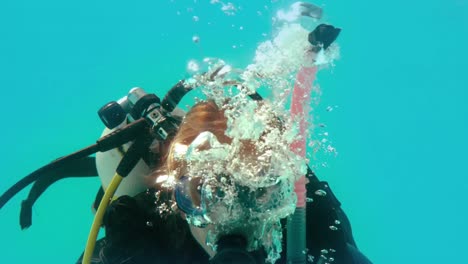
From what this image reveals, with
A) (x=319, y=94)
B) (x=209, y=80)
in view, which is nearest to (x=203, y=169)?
(x=209, y=80)

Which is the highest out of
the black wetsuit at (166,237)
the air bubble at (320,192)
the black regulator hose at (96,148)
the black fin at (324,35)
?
the black fin at (324,35)

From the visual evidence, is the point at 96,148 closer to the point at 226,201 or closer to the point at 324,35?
the point at 226,201

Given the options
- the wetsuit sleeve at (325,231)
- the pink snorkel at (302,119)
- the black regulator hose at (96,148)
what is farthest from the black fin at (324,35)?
the black regulator hose at (96,148)

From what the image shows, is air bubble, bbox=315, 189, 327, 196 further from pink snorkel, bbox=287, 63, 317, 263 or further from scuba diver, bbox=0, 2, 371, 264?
pink snorkel, bbox=287, 63, 317, 263

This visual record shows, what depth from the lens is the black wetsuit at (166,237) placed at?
2352 mm

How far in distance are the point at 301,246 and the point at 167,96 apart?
1.35m

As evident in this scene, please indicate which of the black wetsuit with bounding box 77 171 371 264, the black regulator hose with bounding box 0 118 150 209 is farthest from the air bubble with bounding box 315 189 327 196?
the black regulator hose with bounding box 0 118 150 209

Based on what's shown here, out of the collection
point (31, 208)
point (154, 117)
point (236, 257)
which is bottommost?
point (236, 257)

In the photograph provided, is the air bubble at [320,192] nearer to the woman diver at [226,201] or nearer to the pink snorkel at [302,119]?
the woman diver at [226,201]

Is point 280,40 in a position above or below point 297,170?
above

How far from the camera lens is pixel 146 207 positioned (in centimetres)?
252

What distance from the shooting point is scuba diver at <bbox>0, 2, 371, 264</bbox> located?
1.73 metres

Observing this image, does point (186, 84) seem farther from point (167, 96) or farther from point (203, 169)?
point (203, 169)

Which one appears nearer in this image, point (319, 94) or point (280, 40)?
point (319, 94)
